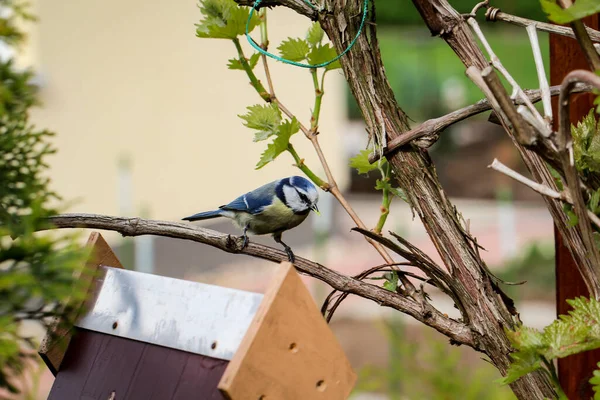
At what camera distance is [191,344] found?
869 mm

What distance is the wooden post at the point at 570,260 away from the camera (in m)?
1.21

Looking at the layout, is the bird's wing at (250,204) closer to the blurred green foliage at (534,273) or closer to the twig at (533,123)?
the twig at (533,123)

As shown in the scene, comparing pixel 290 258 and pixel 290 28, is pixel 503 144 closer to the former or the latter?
pixel 290 28

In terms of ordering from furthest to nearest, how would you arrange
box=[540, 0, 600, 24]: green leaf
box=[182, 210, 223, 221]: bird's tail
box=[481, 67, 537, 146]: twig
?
box=[182, 210, 223, 221]: bird's tail
box=[481, 67, 537, 146]: twig
box=[540, 0, 600, 24]: green leaf

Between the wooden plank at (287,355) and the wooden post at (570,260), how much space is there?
51cm

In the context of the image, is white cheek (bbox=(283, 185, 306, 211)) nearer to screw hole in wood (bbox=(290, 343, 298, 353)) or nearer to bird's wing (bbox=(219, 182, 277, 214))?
bird's wing (bbox=(219, 182, 277, 214))

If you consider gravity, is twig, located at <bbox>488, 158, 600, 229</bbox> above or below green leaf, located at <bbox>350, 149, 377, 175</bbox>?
below

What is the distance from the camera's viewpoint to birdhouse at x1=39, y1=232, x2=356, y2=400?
0.81 m

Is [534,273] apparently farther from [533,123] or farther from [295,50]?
[533,123]

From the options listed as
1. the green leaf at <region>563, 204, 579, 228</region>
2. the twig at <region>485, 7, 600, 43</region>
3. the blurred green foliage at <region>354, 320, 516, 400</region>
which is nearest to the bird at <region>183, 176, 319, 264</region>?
the twig at <region>485, 7, 600, 43</region>

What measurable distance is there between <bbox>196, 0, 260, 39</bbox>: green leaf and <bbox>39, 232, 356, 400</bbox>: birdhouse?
34cm

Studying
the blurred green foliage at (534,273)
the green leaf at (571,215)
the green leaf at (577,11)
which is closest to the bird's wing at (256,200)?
the green leaf at (571,215)

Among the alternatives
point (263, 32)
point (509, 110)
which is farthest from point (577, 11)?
point (263, 32)

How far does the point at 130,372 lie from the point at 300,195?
0.73 meters
